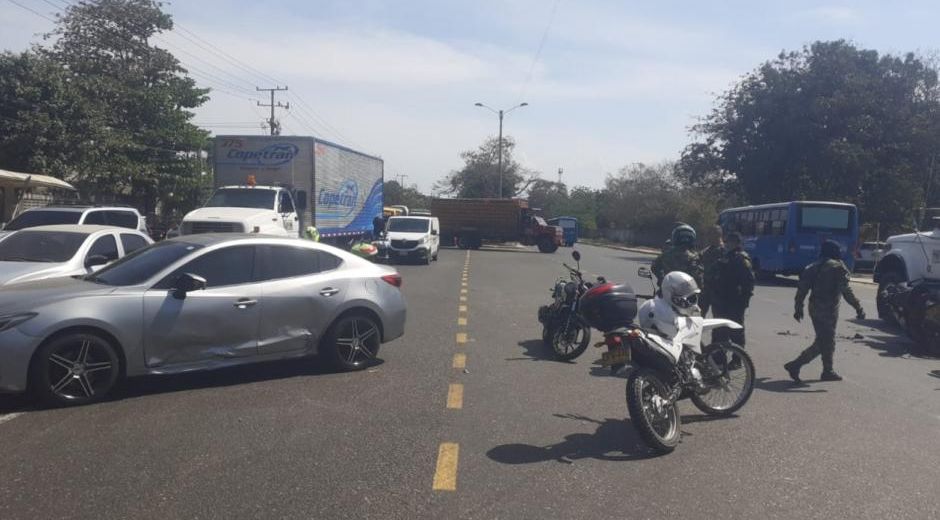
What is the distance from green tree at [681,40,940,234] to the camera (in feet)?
123

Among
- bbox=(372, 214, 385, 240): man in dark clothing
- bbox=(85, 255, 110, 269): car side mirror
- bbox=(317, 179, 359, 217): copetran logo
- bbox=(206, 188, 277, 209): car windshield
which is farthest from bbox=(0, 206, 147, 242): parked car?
bbox=(372, 214, 385, 240): man in dark clothing

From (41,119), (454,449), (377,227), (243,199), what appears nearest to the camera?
(454,449)

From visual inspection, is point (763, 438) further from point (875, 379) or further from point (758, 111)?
point (758, 111)

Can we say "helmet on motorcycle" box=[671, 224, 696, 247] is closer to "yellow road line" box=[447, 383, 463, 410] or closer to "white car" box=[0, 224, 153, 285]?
"yellow road line" box=[447, 383, 463, 410]

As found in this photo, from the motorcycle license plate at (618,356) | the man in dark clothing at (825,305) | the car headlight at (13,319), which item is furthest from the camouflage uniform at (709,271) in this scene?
the car headlight at (13,319)

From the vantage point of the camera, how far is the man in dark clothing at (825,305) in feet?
28.1

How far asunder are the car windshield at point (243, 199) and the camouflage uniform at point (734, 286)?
492 inches

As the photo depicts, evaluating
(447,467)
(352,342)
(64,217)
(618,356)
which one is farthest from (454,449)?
(64,217)

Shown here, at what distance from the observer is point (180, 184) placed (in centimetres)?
3956

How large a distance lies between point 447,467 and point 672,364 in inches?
77.6

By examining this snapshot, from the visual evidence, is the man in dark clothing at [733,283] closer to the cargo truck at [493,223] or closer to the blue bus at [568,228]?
the cargo truck at [493,223]

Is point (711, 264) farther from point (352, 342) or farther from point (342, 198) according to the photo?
point (342, 198)

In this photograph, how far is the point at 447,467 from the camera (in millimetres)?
5230

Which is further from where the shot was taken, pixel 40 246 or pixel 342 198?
pixel 342 198
